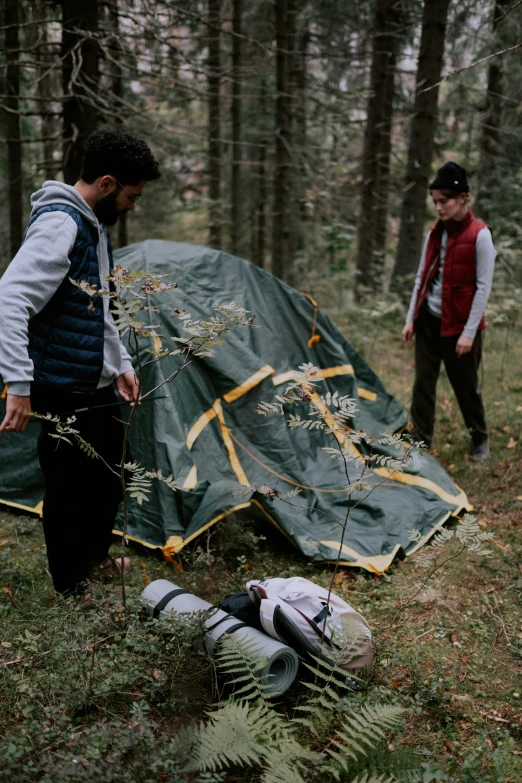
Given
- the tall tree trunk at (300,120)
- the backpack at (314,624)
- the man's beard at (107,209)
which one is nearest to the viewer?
the backpack at (314,624)

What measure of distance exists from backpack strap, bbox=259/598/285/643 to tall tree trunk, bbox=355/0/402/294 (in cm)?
758

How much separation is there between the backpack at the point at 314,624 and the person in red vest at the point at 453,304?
7.94 feet

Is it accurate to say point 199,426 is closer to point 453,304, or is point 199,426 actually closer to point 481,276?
point 453,304

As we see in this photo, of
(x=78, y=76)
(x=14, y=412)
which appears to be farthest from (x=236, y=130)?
(x=14, y=412)

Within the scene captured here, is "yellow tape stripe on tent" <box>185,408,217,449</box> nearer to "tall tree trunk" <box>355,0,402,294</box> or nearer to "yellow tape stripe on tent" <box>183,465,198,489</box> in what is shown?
Result: "yellow tape stripe on tent" <box>183,465,198,489</box>

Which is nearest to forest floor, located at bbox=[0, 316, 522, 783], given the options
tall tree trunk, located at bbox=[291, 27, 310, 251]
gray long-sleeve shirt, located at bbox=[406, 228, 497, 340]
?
gray long-sleeve shirt, located at bbox=[406, 228, 497, 340]

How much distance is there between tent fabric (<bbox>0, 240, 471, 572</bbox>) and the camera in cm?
361

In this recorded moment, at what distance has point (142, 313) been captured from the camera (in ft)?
13.4

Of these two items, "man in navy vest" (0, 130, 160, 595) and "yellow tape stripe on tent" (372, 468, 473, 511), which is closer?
"man in navy vest" (0, 130, 160, 595)

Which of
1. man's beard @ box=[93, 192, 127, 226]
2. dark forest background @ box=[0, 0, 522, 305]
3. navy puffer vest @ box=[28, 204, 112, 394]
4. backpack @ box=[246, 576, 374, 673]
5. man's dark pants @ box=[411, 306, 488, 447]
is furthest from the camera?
dark forest background @ box=[0, 0, 522, 305]

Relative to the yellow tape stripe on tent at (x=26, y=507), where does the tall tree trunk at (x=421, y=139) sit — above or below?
above

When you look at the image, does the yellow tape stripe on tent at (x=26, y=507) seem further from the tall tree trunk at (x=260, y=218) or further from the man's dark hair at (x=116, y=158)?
the tall tree trunk at (x=260, y=218)

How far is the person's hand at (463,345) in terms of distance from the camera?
14.1 ft

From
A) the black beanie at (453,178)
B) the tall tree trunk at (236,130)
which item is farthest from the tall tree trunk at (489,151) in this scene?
the black beanie at (453,178)
